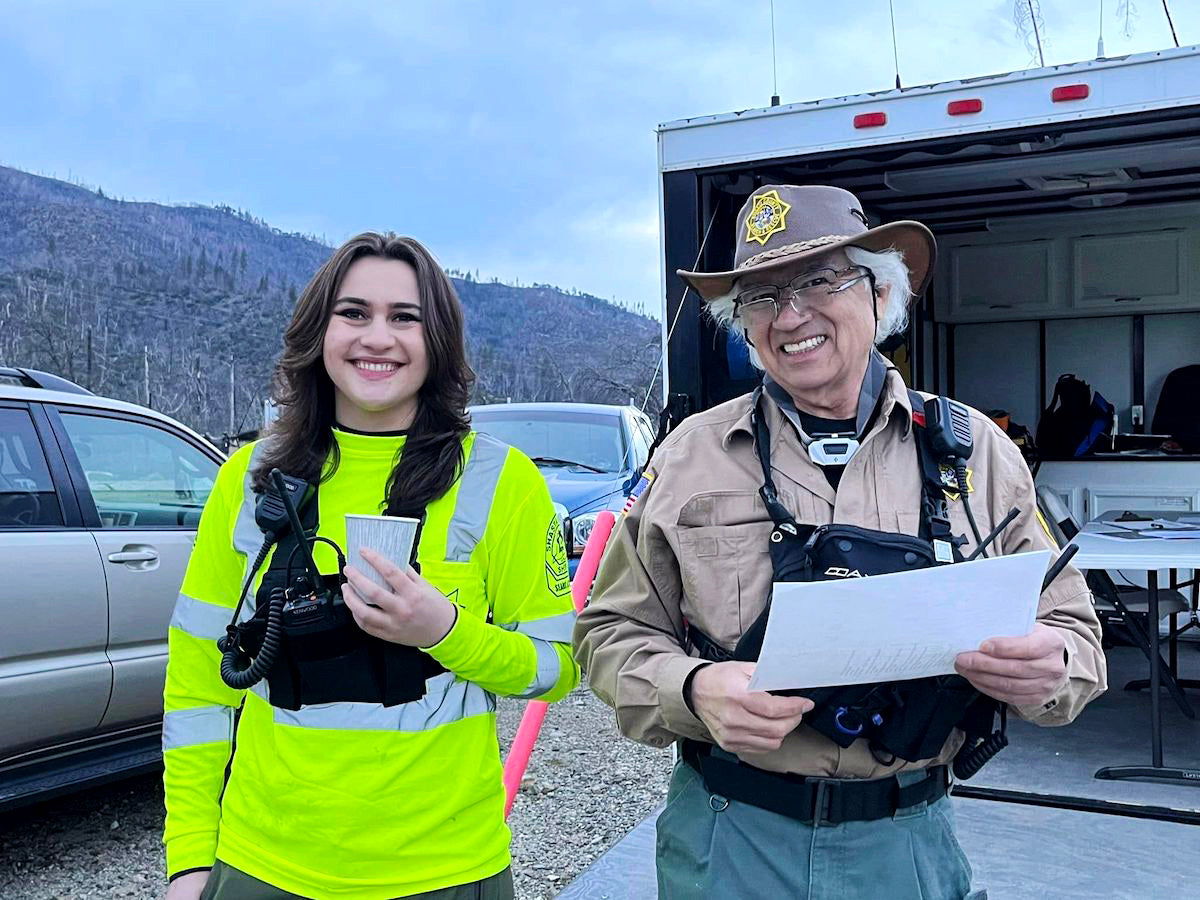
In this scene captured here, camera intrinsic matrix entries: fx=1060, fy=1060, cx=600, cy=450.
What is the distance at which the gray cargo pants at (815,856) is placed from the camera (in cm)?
155

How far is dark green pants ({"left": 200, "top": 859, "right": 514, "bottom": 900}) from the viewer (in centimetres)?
159

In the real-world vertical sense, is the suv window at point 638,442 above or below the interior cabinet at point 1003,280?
below

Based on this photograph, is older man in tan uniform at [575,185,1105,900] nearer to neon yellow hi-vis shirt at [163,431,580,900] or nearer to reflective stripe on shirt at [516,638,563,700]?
reflective stripe on shirt at [516,638,563,700]

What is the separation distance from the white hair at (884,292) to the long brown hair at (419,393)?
1.54 ft

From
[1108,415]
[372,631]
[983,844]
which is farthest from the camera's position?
[1108,415]

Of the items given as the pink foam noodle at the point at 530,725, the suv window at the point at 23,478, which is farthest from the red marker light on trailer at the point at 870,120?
the suv window at the point at 23,478

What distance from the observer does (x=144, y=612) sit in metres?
4.04

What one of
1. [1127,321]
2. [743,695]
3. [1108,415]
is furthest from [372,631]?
[1127,321]

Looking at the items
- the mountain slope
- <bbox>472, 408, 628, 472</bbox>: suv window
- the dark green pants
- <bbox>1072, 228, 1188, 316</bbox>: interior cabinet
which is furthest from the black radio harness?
the mountain slope

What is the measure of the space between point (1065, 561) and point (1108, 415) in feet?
20.8

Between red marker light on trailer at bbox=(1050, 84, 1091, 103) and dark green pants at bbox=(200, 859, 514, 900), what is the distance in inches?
114

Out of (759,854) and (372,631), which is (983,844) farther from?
(372,631)

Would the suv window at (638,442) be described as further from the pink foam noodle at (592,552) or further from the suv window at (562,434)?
the pink foam noodle at (592,552)

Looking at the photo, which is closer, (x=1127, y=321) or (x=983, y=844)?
(x=983, y=844)
